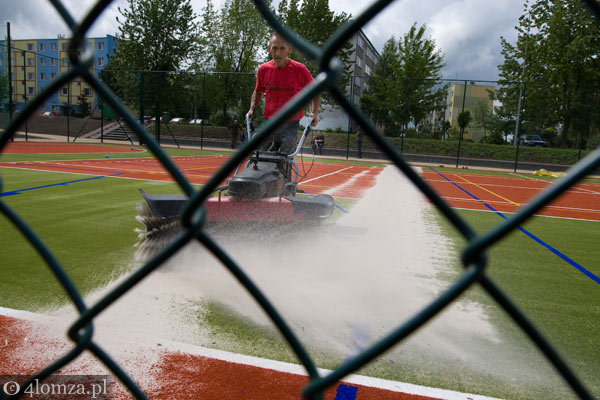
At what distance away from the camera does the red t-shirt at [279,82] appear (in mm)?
4289

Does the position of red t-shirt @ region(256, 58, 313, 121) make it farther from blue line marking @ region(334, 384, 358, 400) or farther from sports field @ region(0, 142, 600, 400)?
blue line marking @ region(334, 384, 358, 400)

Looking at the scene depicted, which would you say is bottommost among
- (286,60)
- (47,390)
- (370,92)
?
(47,390)

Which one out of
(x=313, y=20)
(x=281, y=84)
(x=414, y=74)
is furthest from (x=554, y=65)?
(x=281, y=84)

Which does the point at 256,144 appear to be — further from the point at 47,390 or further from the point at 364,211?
the point at 364,211

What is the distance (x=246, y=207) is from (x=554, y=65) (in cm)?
2686

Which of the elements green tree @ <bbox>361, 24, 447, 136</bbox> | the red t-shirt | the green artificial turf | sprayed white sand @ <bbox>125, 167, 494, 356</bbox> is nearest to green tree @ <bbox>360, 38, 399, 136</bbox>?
green tree @ <bbox>361, 24, 447, 136</bbox>

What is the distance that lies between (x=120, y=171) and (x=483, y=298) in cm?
972

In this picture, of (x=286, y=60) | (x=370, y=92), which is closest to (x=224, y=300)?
(x=286, y=60)

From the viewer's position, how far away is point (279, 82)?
4395 mm

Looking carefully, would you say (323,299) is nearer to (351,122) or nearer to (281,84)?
(281,84)

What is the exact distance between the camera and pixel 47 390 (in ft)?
5.96

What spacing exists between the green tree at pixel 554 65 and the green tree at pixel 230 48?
1879cm

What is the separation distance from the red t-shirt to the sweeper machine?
0.37 metres

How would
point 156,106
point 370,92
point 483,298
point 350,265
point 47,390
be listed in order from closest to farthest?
1. point 47,390
2. point 483,298
3. point 350,265
4. point 156,106
5. point 370,92
